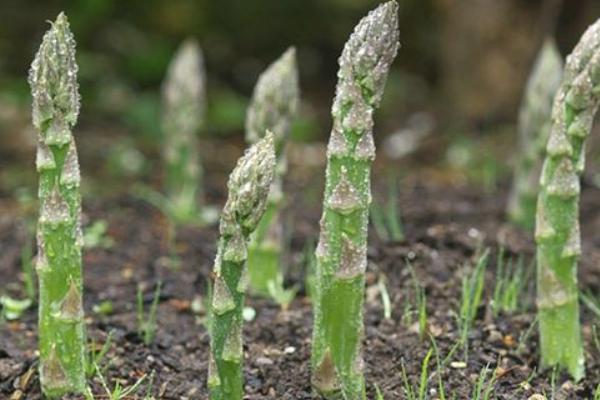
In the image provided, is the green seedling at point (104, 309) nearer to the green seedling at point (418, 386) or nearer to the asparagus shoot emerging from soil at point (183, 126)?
the green seedling at point (418, 386)

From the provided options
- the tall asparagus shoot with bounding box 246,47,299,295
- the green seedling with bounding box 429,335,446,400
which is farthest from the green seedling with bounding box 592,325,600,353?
the tall asparagus shoot with bounding box 246,47,299,295

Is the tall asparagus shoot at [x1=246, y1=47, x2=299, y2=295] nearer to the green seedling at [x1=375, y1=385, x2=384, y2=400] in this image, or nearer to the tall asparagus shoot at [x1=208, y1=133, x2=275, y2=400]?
the green seedling at [x1=375, y1=385, x2=384, y2=400]

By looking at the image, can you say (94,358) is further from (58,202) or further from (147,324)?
(58,202)

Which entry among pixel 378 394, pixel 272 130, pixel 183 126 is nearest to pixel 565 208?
pixel 378 394

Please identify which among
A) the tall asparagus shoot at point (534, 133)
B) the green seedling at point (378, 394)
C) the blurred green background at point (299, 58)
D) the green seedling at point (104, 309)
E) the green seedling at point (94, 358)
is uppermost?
the blurred green background at point (299, 58)

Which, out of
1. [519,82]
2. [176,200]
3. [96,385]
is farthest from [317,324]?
[519,82]

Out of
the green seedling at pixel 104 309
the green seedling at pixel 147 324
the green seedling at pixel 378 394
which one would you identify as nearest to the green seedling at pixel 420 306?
the green seedling at pixel 378 394

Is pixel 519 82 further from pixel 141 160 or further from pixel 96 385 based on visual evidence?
pixel 96 385
